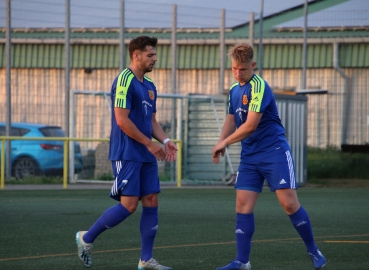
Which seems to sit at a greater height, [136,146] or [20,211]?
[136,146]

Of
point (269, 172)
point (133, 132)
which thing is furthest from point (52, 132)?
point (269, 172)

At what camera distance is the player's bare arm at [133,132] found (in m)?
6.90

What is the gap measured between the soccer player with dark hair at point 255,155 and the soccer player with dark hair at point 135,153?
58 centimetres

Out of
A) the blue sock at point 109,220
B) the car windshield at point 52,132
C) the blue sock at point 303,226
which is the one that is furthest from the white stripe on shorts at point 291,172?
the car windshield at point 52,132

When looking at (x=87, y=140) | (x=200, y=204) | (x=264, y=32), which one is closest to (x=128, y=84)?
(x=200, y=204)

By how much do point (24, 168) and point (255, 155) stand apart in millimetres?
12548

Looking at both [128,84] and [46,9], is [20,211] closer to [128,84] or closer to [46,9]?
[128,84]

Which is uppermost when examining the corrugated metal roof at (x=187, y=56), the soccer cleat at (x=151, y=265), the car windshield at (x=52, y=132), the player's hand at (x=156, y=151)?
the corrugated metal roof at (x=187, y=56)

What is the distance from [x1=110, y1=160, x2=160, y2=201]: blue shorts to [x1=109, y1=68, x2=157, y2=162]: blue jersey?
0.06 m

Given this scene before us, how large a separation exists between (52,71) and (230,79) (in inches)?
238

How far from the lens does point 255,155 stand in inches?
281

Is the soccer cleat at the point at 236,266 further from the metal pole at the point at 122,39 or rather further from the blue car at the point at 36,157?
the metal pole at the point at 122,39

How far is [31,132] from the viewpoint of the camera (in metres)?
20.3

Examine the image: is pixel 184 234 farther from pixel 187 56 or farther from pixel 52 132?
pixel 187 56
